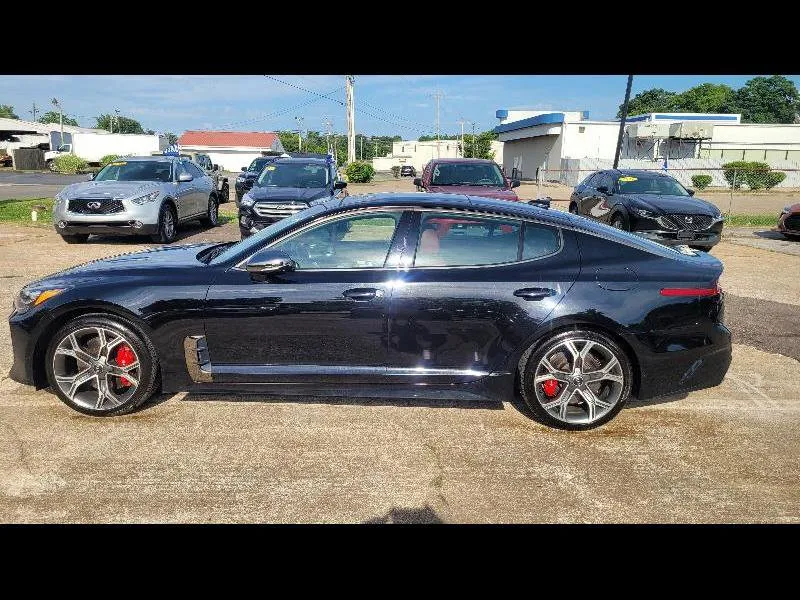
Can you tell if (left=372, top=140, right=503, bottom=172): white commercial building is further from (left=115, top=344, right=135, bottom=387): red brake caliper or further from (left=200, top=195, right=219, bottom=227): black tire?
(left=115, top=344, right=135, bottom=387): red brake caliper

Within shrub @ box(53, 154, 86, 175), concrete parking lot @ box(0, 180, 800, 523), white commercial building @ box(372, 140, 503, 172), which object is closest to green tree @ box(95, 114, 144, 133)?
white commercial building @ box(372, 140, 503, 172)

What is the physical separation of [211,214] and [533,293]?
12.7 m

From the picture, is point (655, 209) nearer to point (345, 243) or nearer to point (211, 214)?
point (345, 243)

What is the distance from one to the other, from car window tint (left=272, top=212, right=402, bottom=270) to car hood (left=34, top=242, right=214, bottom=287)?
69 centimetres

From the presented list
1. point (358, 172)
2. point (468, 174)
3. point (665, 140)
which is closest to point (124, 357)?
point (468, 174)

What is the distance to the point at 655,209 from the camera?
1188 centimetres

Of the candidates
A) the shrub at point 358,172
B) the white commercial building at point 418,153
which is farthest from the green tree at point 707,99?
the shrub at point 358,172

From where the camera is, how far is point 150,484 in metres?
3.31

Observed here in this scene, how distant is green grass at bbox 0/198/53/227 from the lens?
1574 cm
